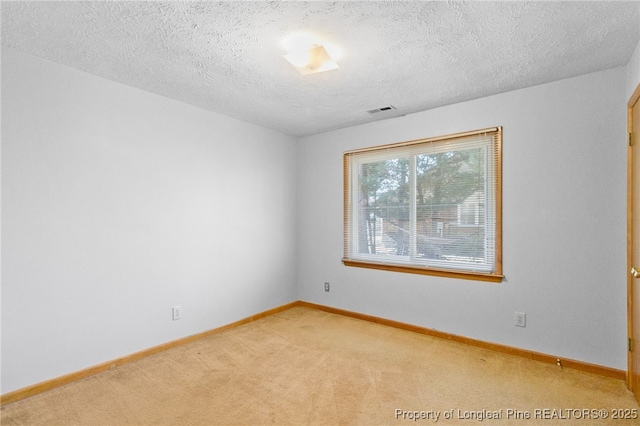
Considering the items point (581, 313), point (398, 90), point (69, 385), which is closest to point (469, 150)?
point (398, 90)

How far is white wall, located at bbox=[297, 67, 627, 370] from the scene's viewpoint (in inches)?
98.7

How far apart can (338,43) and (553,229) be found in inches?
93.5

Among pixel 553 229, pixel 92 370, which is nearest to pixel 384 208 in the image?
pixel 553 229

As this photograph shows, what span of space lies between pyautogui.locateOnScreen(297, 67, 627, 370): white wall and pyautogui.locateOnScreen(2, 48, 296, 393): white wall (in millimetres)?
2101

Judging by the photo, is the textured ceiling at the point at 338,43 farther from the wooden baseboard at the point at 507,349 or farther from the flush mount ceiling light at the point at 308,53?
the wooden baseboard at the point at 507,349

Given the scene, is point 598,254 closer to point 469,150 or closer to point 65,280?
point 469,150

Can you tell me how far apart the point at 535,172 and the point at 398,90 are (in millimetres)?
1430

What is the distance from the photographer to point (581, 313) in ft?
8.59

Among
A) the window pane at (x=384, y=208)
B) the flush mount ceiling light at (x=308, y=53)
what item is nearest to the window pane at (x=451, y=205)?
the window pane at (x=384, y=208)

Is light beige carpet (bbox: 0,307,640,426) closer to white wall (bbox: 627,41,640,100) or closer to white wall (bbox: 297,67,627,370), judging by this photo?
white wall (bbox: 297,67,627,370)

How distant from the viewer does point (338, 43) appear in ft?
6.94

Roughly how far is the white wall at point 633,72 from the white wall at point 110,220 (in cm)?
350

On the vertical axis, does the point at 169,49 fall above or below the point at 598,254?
above

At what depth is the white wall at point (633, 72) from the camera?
6.98 feet
